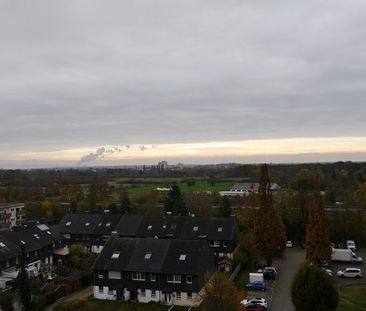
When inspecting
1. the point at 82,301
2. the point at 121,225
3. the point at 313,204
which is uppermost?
the point at 313,204

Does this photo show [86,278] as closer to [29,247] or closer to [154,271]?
[29,247]

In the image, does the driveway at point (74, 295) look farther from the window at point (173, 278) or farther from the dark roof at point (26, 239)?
the dark roof at point (26, 239)

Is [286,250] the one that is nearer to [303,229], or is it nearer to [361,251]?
[303,229]

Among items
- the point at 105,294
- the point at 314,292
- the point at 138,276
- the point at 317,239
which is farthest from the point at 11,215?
the point at 314,292

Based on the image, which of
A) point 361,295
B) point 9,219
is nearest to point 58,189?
→ point 9,219

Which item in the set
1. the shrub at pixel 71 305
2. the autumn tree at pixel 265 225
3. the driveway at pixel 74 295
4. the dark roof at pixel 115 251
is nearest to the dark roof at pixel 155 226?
the autumn tree at pixel 265 225

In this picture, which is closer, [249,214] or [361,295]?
[361,295]

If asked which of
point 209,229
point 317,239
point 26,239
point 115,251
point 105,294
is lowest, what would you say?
point 105,294
